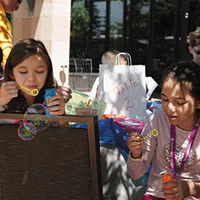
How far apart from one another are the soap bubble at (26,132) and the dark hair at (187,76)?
72 cm

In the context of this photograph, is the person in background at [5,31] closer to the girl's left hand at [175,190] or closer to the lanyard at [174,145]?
the lanyard at [174,145]

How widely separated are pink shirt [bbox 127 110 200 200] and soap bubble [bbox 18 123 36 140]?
550 mm

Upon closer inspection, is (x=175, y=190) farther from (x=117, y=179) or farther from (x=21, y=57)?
(x=21, y=57)

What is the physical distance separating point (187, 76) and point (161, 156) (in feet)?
1.39

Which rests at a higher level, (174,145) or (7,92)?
(7,92)

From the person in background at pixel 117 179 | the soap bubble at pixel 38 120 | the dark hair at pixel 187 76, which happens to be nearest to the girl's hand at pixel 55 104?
the soap bubble at pixel 38 120

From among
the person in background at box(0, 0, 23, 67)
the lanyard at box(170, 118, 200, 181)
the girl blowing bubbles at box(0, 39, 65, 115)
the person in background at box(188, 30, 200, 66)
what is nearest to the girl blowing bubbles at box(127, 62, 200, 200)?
the lanyard at box(170, 118, 200, 181)

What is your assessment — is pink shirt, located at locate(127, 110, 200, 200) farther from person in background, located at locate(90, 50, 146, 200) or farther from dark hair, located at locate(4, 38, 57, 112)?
dark hair, located at locate(4, 38, 57, 112)

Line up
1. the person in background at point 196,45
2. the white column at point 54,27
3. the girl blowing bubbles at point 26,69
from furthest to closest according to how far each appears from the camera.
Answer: the white column at point 54,27 → the person in background at point 196,45 → the girl blowing bubbles at point 26,69

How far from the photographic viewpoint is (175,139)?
5.23 ft

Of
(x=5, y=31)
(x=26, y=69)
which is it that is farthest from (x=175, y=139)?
(x=5, y=31)

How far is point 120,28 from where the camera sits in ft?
38.0

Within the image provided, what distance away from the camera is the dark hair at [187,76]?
5.04ft

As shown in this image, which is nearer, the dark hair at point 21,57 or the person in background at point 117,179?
the dark hair at point 21,57
